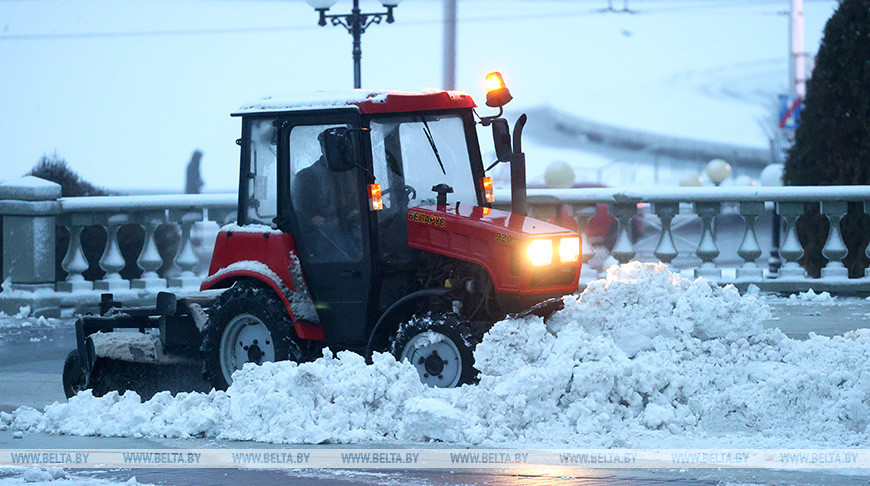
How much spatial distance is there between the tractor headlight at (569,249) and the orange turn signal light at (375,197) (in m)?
1.12

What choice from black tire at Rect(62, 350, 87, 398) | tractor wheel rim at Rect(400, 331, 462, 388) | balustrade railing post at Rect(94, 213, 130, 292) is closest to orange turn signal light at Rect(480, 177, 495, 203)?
tractor wheel rim at Rect(400, 331, 462, 388)

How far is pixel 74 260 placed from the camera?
12.6 metres

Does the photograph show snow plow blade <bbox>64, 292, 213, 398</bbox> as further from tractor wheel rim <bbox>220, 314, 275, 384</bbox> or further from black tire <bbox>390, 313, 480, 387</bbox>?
black tire <bbox>390, 313, 480, 387</bbox>

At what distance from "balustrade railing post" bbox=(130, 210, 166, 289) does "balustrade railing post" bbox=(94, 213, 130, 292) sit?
A: 0.14 metres

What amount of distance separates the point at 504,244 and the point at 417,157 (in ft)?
3.16

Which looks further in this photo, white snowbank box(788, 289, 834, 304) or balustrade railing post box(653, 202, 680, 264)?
balustrade railing post box(653, 202, 680, 264)

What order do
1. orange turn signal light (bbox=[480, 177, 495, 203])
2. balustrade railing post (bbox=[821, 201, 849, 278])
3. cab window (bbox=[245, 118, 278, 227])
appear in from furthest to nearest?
balustrade railing post (bbox=[821, 201, 849, 278]) < orange turn signal light (bbox=[480, 177, 495, 203]) < cab window (bbox=[245, 118, 278, 227])

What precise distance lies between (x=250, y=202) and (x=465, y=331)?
6.75 feet

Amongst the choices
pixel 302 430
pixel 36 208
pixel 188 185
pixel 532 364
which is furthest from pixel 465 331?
pixel 188 185

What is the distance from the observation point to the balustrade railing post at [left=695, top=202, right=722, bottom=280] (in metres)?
12.4

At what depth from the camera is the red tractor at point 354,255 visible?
23.6ft

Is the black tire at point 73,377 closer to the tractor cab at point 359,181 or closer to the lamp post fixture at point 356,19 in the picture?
the tractor cab at point 359,181

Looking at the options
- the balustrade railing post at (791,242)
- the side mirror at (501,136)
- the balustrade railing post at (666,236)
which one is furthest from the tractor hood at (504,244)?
the balustrade railing post at (791,242)

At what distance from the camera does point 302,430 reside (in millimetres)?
6422
